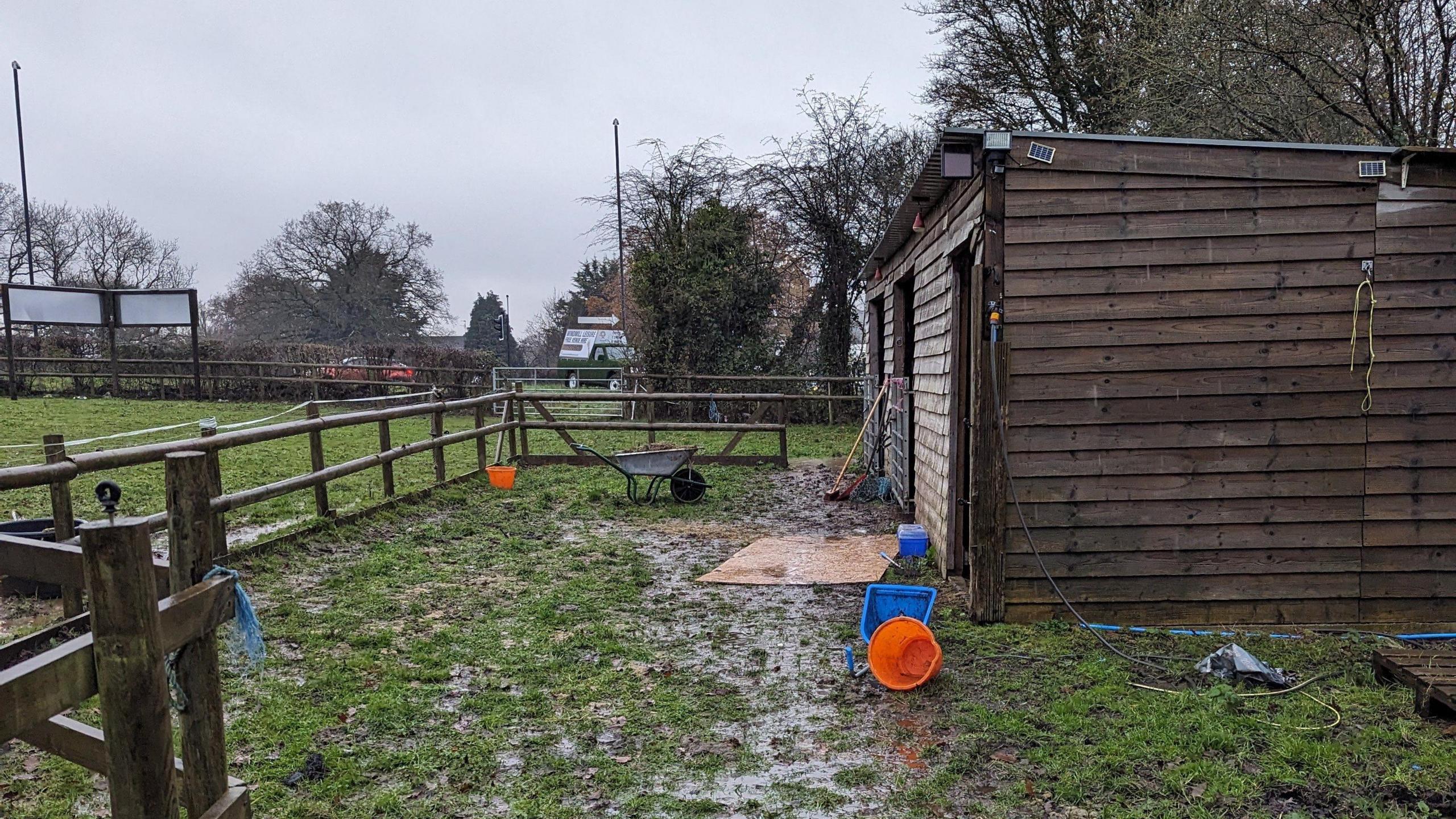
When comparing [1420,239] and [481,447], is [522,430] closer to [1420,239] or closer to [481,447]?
[481,447]

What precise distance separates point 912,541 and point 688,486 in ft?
10.5

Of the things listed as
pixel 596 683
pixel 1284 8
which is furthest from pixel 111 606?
pixel 1284 8

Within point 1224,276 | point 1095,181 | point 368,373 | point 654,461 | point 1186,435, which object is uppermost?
point 1095,181

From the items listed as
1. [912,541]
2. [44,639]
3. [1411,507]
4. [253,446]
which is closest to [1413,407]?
[1411,507]

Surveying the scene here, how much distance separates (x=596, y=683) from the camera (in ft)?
13.4

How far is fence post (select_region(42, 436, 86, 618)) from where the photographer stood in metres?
4.24

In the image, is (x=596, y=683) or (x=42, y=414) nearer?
(x=596, y=683)

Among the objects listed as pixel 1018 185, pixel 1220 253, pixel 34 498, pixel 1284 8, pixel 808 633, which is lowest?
pixel 808 633

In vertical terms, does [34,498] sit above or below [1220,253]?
below

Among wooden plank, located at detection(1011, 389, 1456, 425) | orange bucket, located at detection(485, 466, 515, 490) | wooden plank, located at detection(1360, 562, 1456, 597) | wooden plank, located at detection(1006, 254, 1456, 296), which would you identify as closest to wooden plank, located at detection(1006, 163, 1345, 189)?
wooden plank, located at detection(1006, 254, 1456, 296)

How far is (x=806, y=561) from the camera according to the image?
258 inches

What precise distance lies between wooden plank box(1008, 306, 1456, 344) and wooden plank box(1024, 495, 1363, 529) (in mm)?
900

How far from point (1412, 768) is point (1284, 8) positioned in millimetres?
8211

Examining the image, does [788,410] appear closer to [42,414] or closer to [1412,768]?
[42,414]
